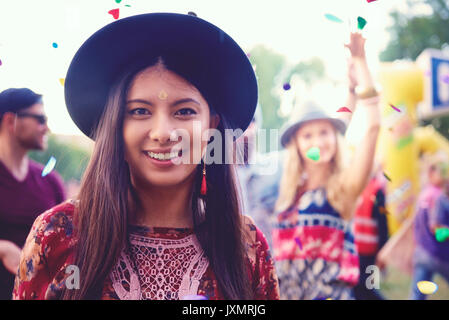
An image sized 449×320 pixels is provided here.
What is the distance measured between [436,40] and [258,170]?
3.86 metres

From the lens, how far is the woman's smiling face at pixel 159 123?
4.11 ft

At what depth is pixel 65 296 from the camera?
120 centimetres

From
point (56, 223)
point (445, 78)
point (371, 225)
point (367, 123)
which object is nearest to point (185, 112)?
point (56, 223)

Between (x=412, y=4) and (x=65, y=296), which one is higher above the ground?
(x=412, y=4)

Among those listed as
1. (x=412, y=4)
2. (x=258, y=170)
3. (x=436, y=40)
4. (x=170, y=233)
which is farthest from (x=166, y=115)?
(x=436, y=40)

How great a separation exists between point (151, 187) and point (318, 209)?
117 cm

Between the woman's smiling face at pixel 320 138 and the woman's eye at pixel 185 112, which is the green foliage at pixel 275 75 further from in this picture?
the woman's eye at pixel 185 112

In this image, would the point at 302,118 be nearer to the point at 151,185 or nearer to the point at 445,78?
the point at 151,185

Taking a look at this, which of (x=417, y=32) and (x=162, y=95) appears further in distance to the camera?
(x=417, y=32)

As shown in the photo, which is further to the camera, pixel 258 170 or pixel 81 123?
pixel 258 170

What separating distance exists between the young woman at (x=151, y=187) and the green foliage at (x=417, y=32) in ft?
11.3

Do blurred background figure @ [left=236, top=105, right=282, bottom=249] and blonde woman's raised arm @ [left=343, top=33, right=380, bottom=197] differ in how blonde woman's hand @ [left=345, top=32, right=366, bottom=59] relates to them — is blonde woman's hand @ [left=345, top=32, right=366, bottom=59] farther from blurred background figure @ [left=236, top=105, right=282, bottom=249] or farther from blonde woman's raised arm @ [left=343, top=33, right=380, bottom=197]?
blurred background figure @ [left=236, top=105, right=282, bottom=249]

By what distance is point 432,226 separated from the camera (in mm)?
4105
